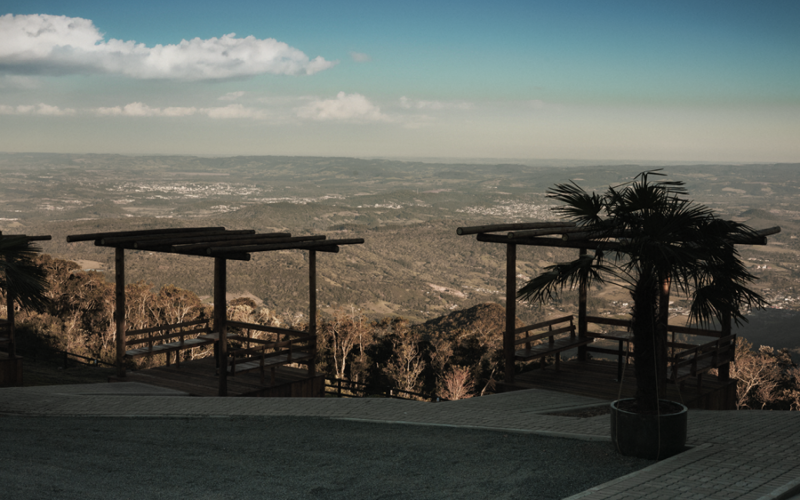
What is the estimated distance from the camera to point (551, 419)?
7.98 meters

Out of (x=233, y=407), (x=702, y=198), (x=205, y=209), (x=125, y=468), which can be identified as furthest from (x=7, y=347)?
(x=702, y=198)

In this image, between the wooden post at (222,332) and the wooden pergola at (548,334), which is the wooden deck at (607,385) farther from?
the wooden post at (222,332)

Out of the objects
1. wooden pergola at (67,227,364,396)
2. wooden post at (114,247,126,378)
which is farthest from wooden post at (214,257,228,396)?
wooden post at (114,247,126,378)

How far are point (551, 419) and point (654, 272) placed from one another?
2804 mm

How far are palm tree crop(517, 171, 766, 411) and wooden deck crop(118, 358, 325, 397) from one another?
20.8 feet

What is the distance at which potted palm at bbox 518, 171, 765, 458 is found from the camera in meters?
5.94

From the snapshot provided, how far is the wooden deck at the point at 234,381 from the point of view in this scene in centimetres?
1104

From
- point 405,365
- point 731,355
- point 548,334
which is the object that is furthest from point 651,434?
point 405,365

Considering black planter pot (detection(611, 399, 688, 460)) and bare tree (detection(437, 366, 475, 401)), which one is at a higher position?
black planter pot (detection(611, 399, 688, 460))

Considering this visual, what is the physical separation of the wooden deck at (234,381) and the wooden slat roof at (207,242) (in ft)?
7.37

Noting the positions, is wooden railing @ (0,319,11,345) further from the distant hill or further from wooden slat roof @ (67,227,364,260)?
the distant hill

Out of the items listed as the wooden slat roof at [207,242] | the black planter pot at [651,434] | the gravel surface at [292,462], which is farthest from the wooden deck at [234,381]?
the black planter pot at [651,434]

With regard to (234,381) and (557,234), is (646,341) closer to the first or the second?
(557,234)

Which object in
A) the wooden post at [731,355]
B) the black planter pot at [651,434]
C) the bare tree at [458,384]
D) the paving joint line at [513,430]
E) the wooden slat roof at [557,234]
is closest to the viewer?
the black planter pot at [651,434]
